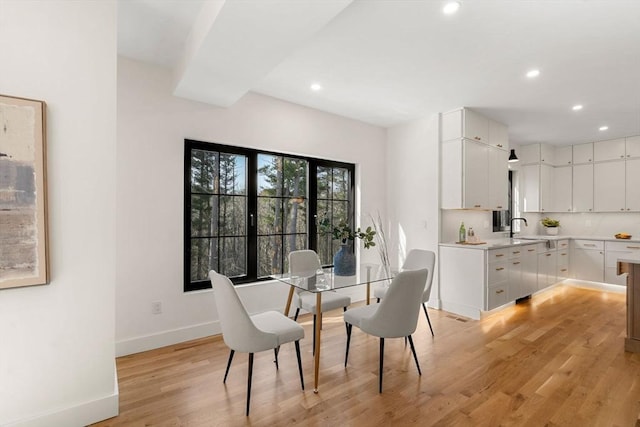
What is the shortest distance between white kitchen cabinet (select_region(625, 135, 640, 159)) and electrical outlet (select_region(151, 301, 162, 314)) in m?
7.23

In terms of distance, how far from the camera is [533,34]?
234 centimetres

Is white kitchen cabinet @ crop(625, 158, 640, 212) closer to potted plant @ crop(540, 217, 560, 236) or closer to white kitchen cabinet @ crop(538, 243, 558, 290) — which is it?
potted plant @ crop(540, 217, 560, 236)

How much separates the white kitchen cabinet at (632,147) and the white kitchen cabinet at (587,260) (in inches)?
59.0

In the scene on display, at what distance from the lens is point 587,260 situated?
5383mm

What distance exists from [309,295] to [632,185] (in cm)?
582

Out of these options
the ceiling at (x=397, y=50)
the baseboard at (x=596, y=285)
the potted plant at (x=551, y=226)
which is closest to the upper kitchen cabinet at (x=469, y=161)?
the ceiling at (x=397, y=50)

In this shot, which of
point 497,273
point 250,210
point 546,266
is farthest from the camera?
point 546,266

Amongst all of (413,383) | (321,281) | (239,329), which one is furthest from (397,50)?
(413,383)

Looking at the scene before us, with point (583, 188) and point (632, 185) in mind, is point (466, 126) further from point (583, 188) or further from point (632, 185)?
point (632, 185)

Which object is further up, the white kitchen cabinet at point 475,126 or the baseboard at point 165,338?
the white kitchen cabinet at point 475,126

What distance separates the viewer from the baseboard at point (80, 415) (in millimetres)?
1720

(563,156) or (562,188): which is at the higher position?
(563,156)

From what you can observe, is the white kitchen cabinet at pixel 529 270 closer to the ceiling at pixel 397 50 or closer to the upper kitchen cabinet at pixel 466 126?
the upper kitchen cabinet at pixel 466 126

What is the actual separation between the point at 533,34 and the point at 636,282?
8.09 feet
